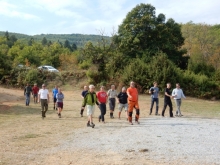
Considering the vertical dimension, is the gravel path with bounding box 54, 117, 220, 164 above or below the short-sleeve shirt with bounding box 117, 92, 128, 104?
below

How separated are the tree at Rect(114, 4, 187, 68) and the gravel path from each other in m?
30.2

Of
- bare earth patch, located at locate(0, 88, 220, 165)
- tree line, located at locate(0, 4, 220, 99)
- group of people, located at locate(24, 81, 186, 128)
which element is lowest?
bare earth patch, located at locate(0, 88, 220, 165)

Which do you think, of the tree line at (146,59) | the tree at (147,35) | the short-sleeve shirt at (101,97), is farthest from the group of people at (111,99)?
the tree at (147,35)

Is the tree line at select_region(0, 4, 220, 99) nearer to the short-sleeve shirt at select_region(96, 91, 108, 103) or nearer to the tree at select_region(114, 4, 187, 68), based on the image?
the tree at select_region(114, 4, 187, 68)

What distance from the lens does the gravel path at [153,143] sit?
8023 millimetres

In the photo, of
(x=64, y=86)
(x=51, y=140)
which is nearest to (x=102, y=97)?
(x=51, y=140)

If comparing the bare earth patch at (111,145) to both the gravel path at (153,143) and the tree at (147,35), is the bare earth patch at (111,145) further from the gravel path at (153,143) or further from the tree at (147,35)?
the tree at (147,35)

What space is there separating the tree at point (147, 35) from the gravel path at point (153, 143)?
30199 mm

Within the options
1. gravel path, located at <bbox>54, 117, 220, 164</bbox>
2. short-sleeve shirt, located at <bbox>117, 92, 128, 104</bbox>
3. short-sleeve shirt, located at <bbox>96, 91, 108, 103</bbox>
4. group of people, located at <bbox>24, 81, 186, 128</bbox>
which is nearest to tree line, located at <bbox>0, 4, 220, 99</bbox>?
group of people, located at <bbox>24, 81, 186, 128</bbox>

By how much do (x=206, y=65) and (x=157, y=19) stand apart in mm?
9779

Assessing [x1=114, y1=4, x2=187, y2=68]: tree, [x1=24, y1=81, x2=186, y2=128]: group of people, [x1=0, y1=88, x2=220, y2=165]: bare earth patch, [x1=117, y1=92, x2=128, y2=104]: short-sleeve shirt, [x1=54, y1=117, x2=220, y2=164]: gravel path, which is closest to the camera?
[x1=0, y1=88, x2=220, y2=165]: bare earth patch

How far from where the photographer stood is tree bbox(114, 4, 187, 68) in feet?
140

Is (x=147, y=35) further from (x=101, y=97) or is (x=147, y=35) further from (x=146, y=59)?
(x=101, y=97)

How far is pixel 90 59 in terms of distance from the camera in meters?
A: 44.8
